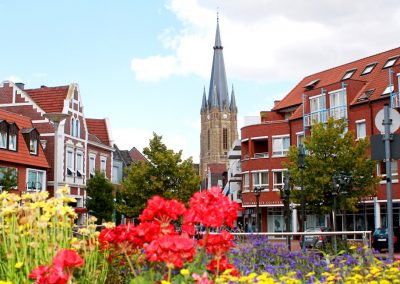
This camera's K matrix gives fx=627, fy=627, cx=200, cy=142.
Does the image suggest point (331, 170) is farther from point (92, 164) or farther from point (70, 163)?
point (92, 164)

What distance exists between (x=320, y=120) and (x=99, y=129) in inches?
808

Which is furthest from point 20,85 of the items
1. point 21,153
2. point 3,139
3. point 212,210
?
point 212,210

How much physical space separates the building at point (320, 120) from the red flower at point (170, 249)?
3798 cm

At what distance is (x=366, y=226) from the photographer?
45.8 metres

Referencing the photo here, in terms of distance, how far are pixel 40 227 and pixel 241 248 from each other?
6.81 meters

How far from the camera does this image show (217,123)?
153 metres

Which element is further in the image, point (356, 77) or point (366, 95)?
point (356, 77)

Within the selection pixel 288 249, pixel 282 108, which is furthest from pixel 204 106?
pixel 288 249

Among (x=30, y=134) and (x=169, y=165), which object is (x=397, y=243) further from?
(x=30, y=134)

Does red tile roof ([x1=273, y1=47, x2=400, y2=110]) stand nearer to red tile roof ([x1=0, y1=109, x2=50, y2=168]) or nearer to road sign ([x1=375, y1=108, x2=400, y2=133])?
red tile roof ([x1=0, y1=109, x2=50, y2=168])

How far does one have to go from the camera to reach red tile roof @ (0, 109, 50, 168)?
39.3 m

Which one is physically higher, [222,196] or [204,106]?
[204,106]

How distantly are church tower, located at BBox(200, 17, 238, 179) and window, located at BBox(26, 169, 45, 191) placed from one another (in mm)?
104168

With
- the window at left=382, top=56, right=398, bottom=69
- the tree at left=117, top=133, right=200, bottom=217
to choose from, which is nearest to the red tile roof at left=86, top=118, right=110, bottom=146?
the tree at left=117, top=133, right=200, bottom=217
